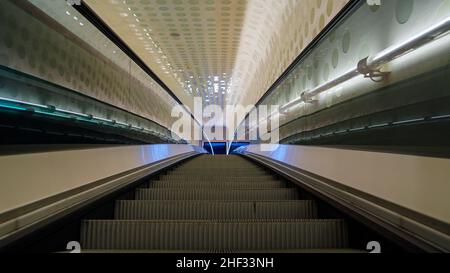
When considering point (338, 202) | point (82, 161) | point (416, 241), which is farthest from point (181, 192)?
point (416, 241)

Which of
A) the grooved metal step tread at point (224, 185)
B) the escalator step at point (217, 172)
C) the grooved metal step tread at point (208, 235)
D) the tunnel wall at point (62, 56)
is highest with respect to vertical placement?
the tunnel wall at point (62, 56)

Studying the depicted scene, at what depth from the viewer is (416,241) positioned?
162 centimetres

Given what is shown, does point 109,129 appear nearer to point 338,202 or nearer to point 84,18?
point 84,18

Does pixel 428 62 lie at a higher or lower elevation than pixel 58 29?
lower

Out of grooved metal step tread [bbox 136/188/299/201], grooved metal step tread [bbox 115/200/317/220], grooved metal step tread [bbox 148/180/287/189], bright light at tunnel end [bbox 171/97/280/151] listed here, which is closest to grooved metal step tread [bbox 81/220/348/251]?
grooved metal step tread [bbox 115/200/317/220]

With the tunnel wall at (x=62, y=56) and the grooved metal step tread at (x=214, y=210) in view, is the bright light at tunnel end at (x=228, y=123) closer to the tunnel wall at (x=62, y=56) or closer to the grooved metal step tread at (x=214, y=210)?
the tunnel wall at (x=62, y=56)

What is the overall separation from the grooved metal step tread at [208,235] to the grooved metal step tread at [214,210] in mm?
685

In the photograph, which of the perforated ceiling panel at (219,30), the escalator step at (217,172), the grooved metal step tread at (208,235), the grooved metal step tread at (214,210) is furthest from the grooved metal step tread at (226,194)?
the perforated ceiling panel at (219,30)

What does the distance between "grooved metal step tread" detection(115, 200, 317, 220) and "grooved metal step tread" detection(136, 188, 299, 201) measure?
0.65 m

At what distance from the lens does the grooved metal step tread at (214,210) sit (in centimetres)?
321

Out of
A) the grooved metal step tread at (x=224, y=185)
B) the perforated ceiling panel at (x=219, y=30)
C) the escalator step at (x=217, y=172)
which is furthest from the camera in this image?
the perforated ceiling panel at (x=219, y=30)

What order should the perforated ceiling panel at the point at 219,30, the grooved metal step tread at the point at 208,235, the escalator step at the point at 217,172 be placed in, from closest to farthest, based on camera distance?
the grooved metal step tread at the point at 208,235 → the escalator step at the point at 217,172 → the perforated ceiling panel at the point at 219,30
